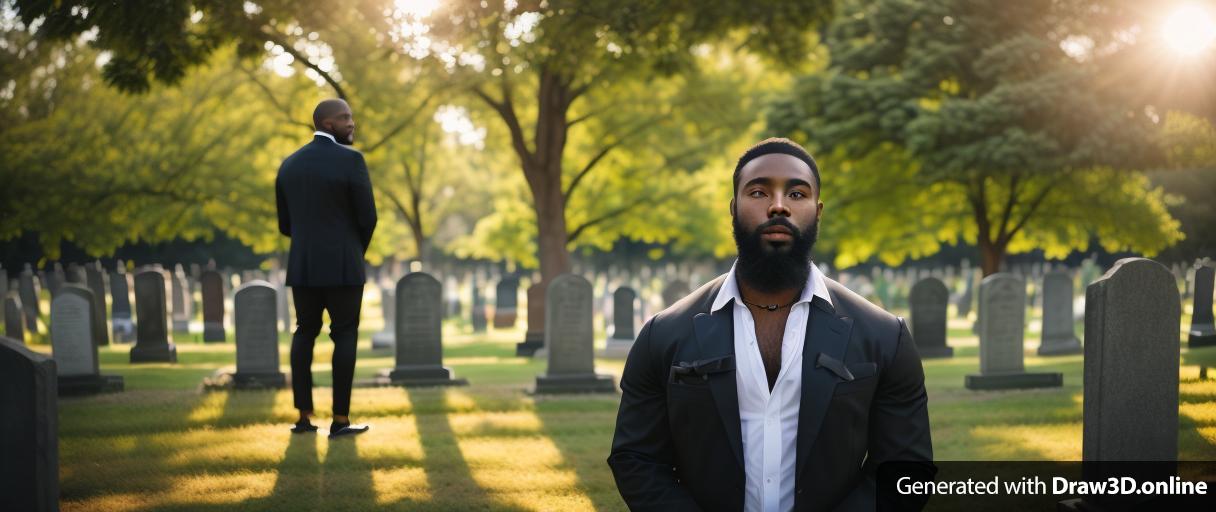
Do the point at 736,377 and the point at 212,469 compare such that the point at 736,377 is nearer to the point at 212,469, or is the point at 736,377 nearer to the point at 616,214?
the point at 212,469

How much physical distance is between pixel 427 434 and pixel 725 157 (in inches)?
599

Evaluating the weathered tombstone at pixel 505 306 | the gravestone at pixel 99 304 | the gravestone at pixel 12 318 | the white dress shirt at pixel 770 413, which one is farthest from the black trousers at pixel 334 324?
the weathered tombstone at pixel 505 306

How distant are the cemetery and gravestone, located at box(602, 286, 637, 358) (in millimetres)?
Result: 49

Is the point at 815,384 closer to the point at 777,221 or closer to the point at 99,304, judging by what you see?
the point at 777,221

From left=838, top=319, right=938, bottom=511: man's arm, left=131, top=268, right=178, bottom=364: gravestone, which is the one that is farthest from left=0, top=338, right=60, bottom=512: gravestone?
left=131, top=268, right=178, bottom=364: gravestone

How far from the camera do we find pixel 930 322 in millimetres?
14117

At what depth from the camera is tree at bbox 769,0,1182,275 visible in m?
16.3

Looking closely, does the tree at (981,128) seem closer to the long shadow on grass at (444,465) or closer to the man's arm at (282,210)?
the long shadow on grass at (444,465)

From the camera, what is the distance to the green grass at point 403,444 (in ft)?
18.6

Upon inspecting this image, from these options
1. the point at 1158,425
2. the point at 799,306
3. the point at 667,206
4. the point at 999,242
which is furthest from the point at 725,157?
the point at 799,306

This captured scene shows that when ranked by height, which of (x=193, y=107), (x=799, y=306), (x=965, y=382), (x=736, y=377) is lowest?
(x=965, y=382)

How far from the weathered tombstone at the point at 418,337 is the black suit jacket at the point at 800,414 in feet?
26.4

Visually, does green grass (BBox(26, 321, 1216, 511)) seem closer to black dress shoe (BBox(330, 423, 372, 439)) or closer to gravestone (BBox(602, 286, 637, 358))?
black dress shoe (BBox(330, 423, 372, 439))

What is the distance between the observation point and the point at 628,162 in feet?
67.2
